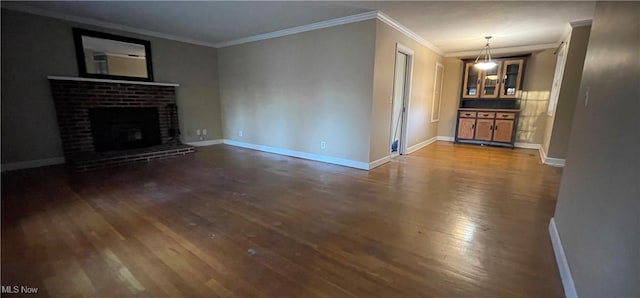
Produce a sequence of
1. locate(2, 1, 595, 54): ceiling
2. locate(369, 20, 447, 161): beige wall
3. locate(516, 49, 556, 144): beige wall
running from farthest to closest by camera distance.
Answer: locate(516, 49, 556, 144): beige wall → locate(369, 20, 447, 161): beige wall → locate(2, 1, 595, 54): ceiling

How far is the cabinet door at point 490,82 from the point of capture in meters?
6.41

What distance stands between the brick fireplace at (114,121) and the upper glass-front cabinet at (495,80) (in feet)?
22.8

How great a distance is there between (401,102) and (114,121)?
5550 millimetres

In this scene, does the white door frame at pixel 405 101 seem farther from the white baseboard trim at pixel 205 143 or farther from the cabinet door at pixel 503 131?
the white baseboard trim at pixel 205 143

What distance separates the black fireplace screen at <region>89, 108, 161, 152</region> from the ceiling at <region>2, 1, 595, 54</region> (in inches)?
62.4

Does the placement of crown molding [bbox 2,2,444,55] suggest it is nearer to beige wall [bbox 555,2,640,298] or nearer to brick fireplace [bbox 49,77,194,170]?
brick fireplace [bbox 49,77,194,170]

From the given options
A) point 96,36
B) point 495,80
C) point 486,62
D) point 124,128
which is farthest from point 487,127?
point 96,36

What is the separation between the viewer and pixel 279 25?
4.59 m

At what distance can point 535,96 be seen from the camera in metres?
6.22

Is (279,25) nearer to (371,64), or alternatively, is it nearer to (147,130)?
(371,64)

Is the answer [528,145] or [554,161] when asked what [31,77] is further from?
[528,145]

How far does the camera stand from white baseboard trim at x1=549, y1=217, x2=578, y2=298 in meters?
1.52

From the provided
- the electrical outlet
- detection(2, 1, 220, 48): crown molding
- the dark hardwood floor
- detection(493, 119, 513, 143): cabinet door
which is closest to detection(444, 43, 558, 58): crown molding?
detection(493, 119, 513, 143): cabinet door

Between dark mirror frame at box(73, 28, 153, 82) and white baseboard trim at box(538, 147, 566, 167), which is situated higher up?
dark mirror frame at box(73, 28, 153, 82)
